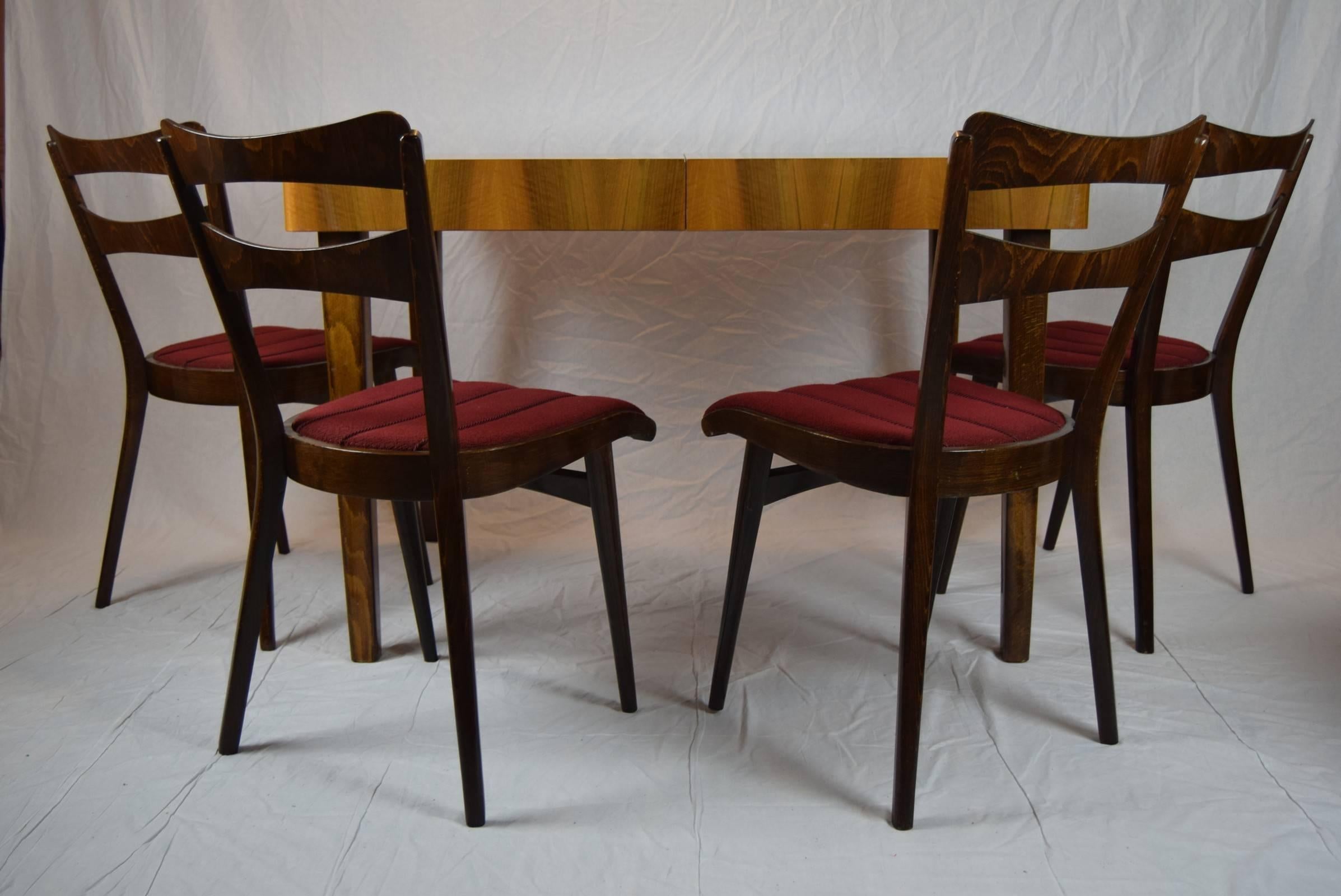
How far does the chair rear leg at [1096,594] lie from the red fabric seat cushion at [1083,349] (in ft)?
1.45

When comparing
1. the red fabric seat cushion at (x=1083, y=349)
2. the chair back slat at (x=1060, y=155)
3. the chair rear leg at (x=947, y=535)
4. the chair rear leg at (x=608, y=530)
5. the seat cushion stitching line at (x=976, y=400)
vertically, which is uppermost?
the chair back slat at (x=1060, y=155)

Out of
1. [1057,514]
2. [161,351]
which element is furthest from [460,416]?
[1057,514]

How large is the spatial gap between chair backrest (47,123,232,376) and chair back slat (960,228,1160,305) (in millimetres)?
Result: 1285

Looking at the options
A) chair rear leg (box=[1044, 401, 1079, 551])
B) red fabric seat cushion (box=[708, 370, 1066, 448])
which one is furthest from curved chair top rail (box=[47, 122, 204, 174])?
chair rear leg (box=[1044, 401, 1079, 551])

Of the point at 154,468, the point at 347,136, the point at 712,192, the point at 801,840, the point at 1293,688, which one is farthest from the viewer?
the point at 154,468

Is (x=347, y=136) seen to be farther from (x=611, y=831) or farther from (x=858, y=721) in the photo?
(x=858, y=721)

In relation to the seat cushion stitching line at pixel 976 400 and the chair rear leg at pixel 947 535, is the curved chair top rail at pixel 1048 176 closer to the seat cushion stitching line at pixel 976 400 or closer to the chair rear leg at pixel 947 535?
the seat cushion stitching line at pixel 976 400

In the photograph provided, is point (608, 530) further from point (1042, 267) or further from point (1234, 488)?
point (1234, 488)

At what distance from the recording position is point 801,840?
1.21 metres

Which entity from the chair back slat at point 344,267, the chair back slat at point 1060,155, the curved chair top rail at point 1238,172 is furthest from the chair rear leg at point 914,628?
the curved chair top rail at point 1238,172

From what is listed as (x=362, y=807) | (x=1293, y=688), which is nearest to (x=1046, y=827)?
(x=1293, y=688)

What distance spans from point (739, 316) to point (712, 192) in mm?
1033

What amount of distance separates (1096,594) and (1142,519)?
0.50 meters

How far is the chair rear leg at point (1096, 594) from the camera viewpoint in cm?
134
